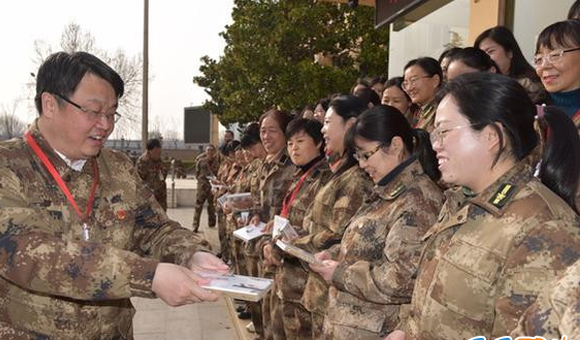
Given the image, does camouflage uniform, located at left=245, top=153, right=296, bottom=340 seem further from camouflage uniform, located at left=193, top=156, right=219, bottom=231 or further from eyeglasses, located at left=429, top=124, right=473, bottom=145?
camouflage uniform, located at left=193, top=156, right=219, bottom=231

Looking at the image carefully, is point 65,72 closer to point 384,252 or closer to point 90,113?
point 90,113

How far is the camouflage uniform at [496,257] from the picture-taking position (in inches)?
56.0

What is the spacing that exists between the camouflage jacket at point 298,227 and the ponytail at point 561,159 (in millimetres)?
2091

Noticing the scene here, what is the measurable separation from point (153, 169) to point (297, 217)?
726cm

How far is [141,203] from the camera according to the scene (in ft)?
7.81

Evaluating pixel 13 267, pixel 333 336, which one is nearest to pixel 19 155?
pixel 13 267

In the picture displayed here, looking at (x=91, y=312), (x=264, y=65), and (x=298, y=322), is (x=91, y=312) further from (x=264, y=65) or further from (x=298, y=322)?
(x=264, y=65)

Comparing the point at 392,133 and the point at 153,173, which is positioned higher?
the point at 392,133

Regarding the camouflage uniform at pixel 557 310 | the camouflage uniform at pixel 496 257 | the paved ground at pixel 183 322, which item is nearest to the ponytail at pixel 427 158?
the camouflage uniform at pixel 496 257

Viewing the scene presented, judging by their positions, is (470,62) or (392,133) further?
(470,62)

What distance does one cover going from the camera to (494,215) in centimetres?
155

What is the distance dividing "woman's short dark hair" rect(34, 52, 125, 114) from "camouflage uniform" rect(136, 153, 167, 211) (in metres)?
8.42

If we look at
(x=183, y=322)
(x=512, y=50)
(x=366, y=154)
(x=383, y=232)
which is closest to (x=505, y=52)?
(x=512, y=50)

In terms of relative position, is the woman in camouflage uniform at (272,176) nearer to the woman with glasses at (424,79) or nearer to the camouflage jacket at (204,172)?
the woman with glasses at (424,79)
